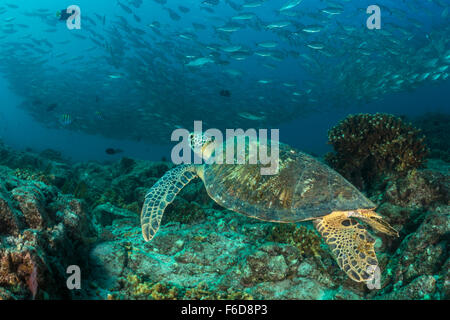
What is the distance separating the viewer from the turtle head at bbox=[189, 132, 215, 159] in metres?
5.56

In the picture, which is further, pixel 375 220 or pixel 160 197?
pixel 160 197

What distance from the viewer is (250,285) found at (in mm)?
3365

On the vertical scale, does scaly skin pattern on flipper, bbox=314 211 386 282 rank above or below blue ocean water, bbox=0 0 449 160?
below

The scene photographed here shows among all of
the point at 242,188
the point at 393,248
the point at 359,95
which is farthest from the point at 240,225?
the point at 359,95

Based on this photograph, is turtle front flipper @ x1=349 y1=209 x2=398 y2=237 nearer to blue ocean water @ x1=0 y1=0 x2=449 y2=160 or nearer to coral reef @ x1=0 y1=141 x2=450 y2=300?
coral reef @ x1=0 y1=141 x2=450 y2=300

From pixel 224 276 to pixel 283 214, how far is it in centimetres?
130

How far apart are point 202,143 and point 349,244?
365 cm

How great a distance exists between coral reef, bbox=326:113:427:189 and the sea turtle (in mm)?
2181

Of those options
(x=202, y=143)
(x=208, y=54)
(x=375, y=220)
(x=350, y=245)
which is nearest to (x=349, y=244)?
(x=350, y=245)

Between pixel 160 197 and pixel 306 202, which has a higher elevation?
pixel 306 202

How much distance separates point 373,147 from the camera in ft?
17.3

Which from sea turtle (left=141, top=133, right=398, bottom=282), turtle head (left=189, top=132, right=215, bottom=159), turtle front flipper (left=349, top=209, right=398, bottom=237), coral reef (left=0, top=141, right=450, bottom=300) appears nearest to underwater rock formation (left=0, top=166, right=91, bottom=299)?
coral reef (left=0, top=141, right=450, bottom=300)

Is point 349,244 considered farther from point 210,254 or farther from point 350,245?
point 210,254
